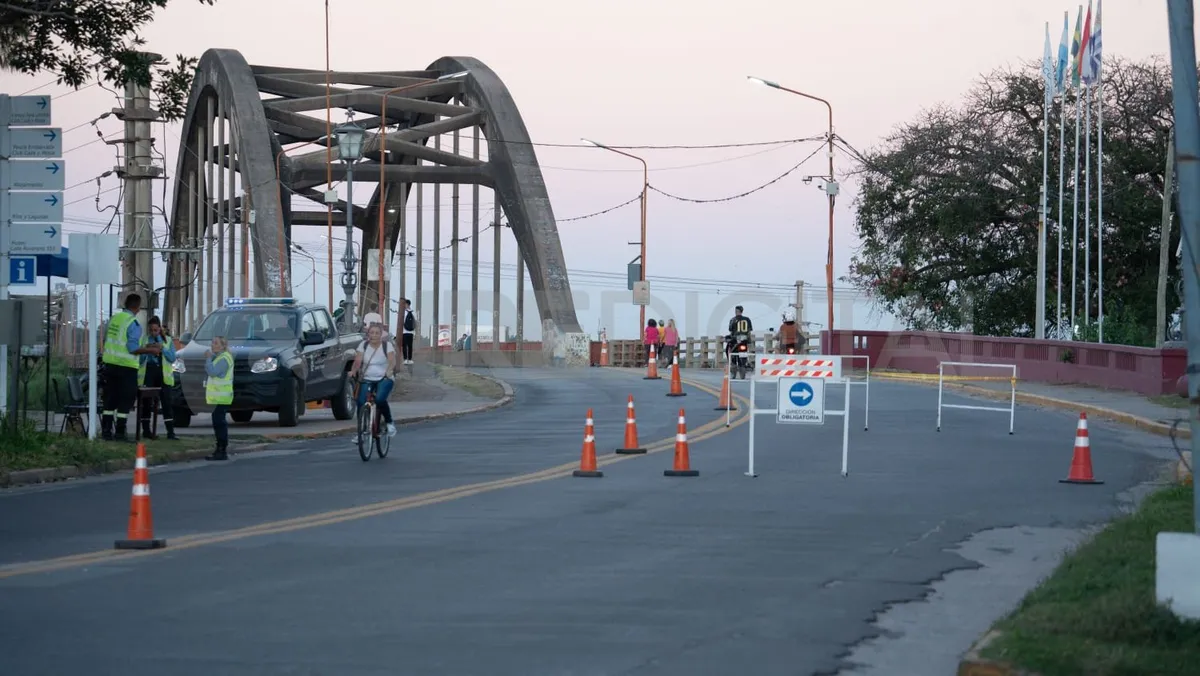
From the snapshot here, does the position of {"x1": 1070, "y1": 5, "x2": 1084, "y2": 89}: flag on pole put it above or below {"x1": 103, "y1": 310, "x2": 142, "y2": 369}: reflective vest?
above

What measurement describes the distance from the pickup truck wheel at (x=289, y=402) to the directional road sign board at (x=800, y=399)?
11.2 meters

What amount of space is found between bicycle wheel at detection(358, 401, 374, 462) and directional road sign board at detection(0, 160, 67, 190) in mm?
4684

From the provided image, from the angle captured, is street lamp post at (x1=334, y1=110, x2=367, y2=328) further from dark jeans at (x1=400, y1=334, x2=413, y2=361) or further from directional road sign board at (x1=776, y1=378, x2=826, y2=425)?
directional road sign board at (x1=776, y1=378, x2=826, y2=425)

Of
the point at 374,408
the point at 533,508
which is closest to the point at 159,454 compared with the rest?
the point at 374,408

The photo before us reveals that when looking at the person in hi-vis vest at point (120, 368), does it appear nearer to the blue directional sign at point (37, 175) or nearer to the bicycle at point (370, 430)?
the blue directional sign at point (37, 175)

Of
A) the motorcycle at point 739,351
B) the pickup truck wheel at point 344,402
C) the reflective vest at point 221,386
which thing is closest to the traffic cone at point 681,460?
the reflective vest at point 221,386

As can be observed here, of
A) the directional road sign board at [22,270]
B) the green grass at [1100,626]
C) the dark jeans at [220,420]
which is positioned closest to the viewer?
the green grass at [1100,626]

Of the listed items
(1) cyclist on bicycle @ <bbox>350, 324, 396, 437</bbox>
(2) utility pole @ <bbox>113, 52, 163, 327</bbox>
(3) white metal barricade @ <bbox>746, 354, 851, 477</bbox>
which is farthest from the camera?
(2) utility pole @ <bbox>113, 52, 163, 327</bbox>

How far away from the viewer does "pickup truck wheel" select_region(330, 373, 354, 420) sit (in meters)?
28.8

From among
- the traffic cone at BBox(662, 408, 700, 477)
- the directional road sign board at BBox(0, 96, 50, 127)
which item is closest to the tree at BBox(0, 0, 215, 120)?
the directional road sign board at BBox(0, 96, 50, 127)

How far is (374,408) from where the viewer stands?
20.1 m

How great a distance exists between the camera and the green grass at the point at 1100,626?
6953mm

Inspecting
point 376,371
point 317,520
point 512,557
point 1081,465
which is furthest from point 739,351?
point 512,557

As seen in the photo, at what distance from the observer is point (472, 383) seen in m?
41.1
